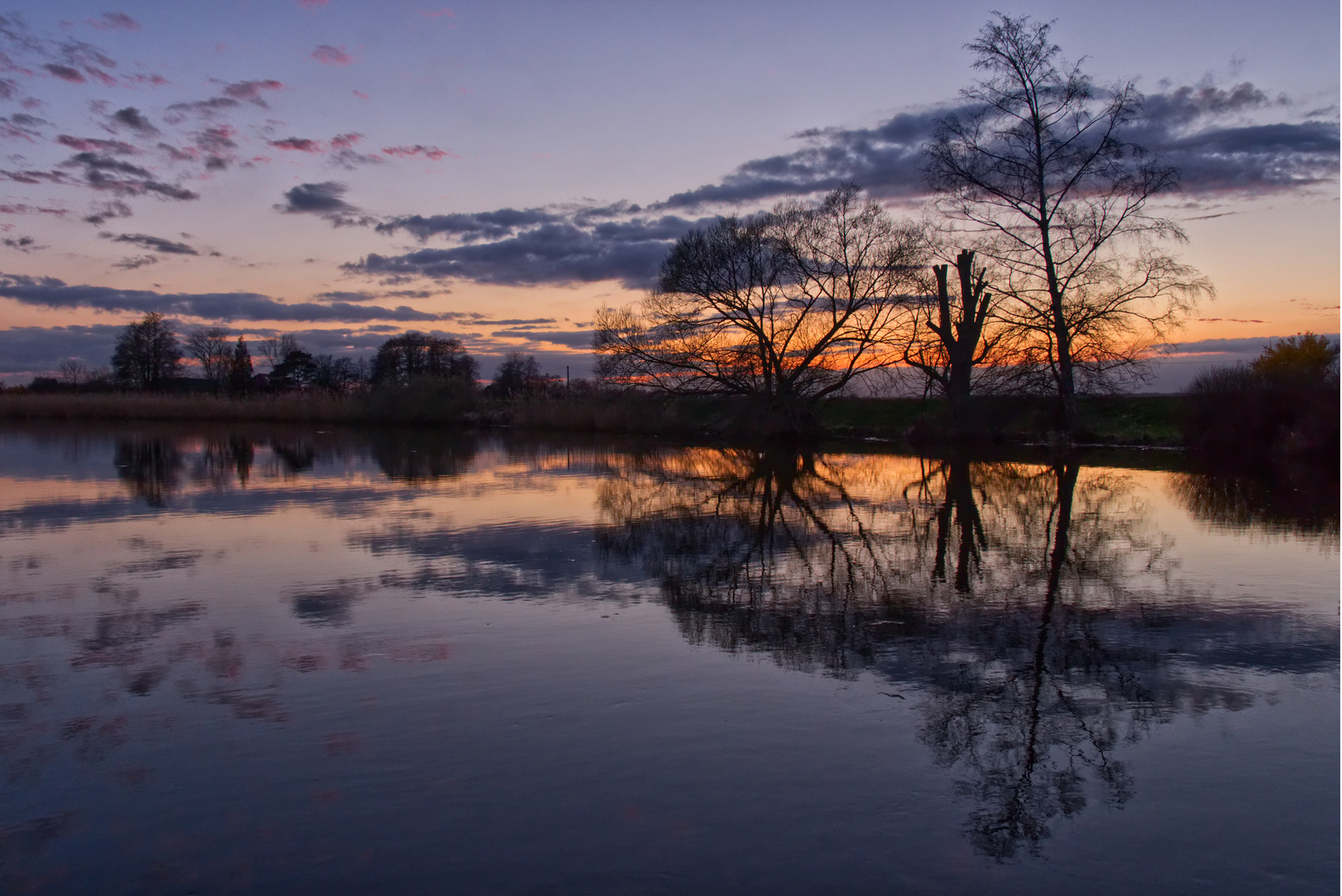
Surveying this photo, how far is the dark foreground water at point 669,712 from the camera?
3.27 meters

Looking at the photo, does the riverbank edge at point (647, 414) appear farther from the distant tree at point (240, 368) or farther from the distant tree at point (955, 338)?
the distant tree at point (240, 368)

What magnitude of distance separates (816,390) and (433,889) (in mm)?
32998

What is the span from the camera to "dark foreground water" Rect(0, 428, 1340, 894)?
327cm

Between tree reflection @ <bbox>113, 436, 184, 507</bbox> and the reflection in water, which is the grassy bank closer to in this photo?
the reflection in water

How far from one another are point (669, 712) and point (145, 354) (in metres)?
89.8

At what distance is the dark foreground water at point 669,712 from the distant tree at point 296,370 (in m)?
95.3

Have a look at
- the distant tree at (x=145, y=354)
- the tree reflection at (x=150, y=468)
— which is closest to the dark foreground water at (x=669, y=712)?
the tree reflection at (x=150, y=468)

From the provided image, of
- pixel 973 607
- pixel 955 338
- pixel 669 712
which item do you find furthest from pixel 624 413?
pixel 669 712

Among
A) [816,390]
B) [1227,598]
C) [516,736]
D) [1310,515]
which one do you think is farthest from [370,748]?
[816,390]

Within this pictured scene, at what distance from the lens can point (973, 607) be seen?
22.6 ft

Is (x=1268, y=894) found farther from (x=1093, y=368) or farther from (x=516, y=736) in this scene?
(x=1093, y=368)

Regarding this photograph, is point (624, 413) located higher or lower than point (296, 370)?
lower

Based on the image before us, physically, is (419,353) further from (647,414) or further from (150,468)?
(150,468)

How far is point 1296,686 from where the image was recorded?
203 inches
